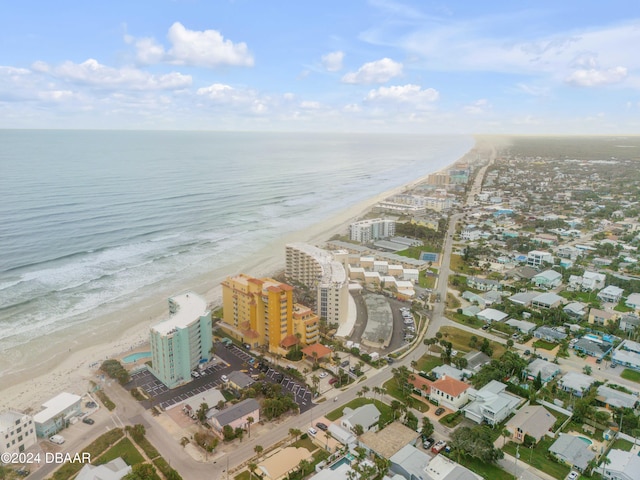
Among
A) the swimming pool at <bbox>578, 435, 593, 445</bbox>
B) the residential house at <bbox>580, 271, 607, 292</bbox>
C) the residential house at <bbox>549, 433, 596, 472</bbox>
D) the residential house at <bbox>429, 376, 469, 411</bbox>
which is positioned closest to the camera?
the residential house at <bbox>549, 433, 596, 472</bbox>

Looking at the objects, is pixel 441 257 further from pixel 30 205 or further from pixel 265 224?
pixel 30 205

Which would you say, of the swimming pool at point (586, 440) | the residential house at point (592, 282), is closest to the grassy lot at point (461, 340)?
the swimming pool at point (586, 440)

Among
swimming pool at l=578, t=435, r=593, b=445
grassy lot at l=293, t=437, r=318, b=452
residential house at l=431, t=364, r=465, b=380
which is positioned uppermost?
residential house at l=431, t=364, r=465, b=380

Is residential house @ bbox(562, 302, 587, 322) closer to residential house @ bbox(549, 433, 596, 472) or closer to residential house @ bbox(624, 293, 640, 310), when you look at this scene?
residential house @ bbox(624, 293, 640, 310)

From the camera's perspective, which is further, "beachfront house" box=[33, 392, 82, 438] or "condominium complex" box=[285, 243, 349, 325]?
"condominium complex" box=[285, 243, 349, 325]

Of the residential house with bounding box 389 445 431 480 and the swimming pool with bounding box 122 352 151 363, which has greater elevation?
the residential house with bounding box 389 445 431 480

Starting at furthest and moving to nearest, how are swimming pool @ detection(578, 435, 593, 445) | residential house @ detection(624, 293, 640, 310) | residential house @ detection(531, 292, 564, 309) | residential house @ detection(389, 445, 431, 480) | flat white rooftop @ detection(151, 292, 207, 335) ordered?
residential house @ detection(624, 293, 640, 310) < residential house @ detection(531, 292, 564, 309) < flat white rooftop @ detection(151, 292, 207, 335) < swimming pool @ detection(578, 435, 593, 445) < residential house @ detection(389, 445, 431, 480)

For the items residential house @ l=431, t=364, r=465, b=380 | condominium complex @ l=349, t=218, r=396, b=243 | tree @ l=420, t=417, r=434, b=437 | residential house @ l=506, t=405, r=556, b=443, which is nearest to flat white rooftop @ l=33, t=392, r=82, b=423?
tree @ l=420, t=417, r=434, b=437

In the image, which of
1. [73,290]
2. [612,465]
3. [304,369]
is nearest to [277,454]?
[304,369]
